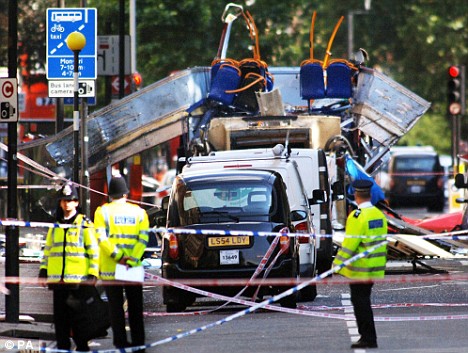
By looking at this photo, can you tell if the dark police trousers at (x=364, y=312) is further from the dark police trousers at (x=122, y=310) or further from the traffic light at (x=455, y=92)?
the traffic light at (x=455, y=92)

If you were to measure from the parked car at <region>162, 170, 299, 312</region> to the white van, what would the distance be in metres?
0.82

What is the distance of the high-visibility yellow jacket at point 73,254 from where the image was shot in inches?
524

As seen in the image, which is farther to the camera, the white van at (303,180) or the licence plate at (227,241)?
the white van at (303,180)

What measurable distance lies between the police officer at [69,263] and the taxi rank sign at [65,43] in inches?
323

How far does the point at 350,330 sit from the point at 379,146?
492 inches

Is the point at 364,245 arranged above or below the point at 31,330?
above

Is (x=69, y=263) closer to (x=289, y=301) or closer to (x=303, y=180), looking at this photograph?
(x=289, y=301)

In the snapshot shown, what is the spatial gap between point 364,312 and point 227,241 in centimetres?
353

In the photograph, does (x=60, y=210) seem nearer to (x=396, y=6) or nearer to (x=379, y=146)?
(x=379, y=146)

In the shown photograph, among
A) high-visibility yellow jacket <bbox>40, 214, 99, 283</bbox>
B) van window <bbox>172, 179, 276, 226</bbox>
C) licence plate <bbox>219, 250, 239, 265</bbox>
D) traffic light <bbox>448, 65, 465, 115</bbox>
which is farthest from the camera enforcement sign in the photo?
traffic light <bbox>448, 65, 465, 115</bbox>

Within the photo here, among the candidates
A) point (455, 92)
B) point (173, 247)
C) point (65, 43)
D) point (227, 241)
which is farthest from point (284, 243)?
point (455, 92)

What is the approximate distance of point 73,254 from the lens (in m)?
13.4

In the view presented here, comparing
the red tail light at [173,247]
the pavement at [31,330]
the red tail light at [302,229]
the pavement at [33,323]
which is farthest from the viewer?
the red tail light at [302,229]

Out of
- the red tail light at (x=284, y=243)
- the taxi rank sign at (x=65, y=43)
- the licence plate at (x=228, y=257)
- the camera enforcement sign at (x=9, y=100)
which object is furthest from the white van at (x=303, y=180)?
the camera enforcement sign at (x=9, y=100)
